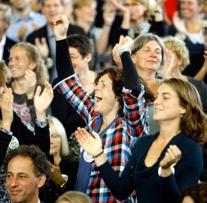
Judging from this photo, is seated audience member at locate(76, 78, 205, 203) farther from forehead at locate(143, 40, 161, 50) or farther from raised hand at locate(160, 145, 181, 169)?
forehead at locate(143, 40, 161, 50)

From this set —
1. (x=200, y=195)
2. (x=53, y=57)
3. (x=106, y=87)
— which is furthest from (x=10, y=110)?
(x=53, y=57)

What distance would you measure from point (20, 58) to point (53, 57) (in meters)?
1.45

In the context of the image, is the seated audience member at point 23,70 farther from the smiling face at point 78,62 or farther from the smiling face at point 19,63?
the smiling face at point 78,62

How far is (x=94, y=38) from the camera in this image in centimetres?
1070

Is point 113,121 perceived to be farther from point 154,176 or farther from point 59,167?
point 59,167

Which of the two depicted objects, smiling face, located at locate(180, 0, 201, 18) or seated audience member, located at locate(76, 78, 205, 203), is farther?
smiling face, located at locate(180, 0, 201, 18)

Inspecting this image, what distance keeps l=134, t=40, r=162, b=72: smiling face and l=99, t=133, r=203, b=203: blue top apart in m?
1.52

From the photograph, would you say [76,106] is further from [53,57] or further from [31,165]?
[53,57]

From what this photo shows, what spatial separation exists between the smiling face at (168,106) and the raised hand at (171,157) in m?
0.53

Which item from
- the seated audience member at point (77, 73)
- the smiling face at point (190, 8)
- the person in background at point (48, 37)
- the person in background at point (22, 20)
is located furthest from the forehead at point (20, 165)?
the smiling face at point (190, 8)

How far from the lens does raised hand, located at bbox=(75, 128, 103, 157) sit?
5984 millimetres

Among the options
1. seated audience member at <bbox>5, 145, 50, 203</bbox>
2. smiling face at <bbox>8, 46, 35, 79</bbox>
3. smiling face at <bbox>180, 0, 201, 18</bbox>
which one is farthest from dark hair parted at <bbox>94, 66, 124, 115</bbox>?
smiling face at <bbox>180, 0, 201, 18</bbox>

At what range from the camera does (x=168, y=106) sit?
607cm

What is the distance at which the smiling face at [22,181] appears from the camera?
238 inches
